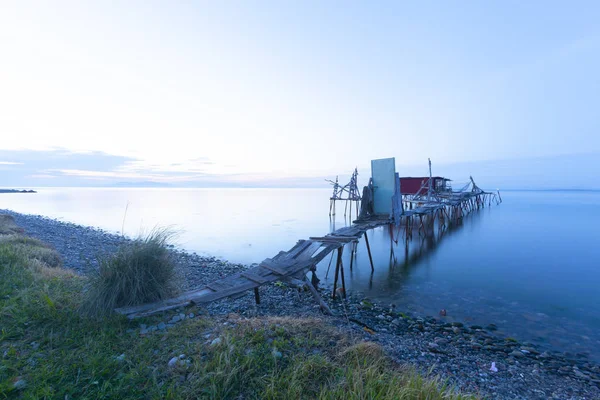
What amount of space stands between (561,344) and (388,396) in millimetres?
7176

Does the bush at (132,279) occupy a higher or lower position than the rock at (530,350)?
higher

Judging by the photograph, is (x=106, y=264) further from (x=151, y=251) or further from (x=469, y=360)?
(x=469, y=360)

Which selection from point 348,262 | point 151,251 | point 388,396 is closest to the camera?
point 388,396

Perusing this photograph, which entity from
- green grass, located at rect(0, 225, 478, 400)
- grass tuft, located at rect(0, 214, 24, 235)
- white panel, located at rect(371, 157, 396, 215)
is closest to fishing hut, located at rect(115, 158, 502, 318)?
white panel, located at rect(371, 157, 396, 215)

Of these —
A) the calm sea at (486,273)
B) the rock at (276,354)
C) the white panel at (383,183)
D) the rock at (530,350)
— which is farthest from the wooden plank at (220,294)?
the white panel at (383,183)

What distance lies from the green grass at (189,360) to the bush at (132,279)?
0.29 metres

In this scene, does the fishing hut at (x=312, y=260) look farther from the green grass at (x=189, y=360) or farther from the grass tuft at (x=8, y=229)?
the grass tuft at (x=8, y=229)

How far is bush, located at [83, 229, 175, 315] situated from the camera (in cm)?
498

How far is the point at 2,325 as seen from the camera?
439 centimetres

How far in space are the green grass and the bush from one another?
0.29m

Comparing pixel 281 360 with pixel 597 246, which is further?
pixel 597 246

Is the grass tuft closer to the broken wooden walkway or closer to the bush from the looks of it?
the bush

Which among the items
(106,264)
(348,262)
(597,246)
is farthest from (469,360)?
(597,246)

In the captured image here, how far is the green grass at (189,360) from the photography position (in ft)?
10.4
